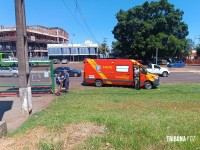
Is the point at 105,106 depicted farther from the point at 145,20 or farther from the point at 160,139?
the point at 145,20

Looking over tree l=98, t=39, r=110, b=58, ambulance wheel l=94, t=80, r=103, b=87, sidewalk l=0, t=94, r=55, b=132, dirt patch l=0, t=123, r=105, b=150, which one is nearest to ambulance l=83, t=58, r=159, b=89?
Answer: ambulance wheel l=94, t=80, r=103, b=87

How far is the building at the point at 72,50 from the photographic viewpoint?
245 feet

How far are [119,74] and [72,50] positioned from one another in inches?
2329

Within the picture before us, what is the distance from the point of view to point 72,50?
75562 mm

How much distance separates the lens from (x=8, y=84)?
52.3 ft

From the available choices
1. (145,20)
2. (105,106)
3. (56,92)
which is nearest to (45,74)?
(56,92)

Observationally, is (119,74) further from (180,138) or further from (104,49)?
(104,49)

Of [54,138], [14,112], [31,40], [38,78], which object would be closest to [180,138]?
[54,138]

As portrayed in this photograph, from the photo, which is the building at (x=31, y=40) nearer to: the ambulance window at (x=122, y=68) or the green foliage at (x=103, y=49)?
the green foliage at (x=103, y=49)

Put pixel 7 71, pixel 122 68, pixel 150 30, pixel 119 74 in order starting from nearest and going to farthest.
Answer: pixel 122 68
pixel 119 74
pixel 7 71
pixel 150 30

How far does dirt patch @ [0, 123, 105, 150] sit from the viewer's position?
5.03m

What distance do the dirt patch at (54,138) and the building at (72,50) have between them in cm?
6953

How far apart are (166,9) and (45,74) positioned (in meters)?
46.3

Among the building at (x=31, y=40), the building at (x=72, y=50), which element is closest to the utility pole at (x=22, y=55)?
the building at (x=31, y=40)
